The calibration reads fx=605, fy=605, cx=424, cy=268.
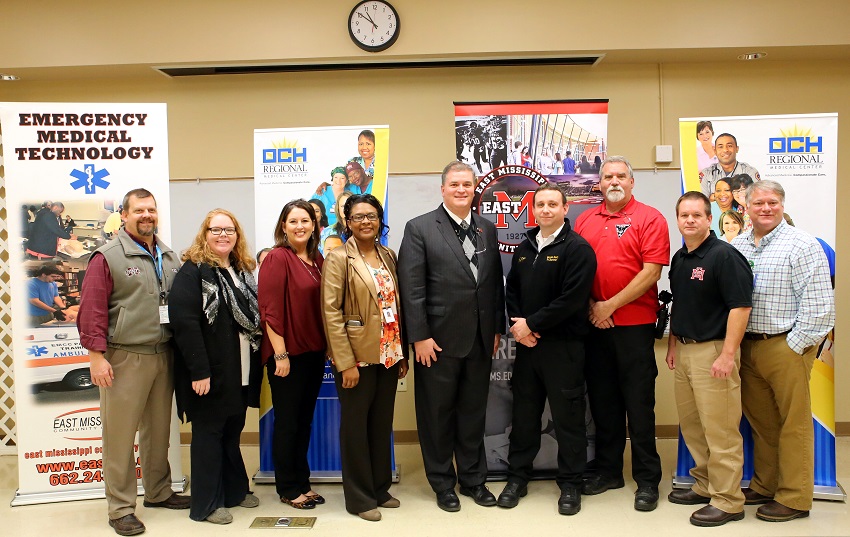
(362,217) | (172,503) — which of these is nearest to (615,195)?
(362,217)

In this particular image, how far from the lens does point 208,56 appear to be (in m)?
4.30

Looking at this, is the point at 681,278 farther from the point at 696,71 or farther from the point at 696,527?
the point at 696,71

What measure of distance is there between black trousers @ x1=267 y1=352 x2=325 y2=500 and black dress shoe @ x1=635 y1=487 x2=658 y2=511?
182cm

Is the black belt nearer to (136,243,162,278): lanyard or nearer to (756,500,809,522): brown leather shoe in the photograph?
(756,500,809,522): brown leather shoe

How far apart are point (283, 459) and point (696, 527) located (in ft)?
7.09

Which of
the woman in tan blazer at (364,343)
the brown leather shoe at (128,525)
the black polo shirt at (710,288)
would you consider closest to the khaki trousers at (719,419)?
the black polo shirt at (710,288)

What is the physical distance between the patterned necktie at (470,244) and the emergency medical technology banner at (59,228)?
1.71 meters

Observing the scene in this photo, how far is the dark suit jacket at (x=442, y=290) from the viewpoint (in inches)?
124

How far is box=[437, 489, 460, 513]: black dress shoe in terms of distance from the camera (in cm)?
324

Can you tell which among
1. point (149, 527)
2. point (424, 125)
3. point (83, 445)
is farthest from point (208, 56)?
point (149, 527)

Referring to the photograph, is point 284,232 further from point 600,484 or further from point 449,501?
point 600,484

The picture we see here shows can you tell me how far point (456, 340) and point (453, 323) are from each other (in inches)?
3.6

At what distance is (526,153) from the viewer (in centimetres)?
361

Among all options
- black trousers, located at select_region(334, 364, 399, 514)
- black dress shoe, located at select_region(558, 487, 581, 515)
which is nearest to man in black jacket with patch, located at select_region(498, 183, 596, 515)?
black dress shoe, located at select_region(558, 487, 581, 515)
